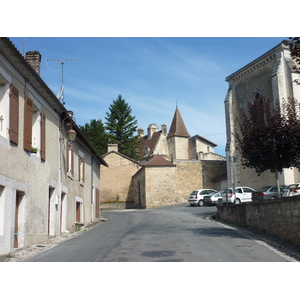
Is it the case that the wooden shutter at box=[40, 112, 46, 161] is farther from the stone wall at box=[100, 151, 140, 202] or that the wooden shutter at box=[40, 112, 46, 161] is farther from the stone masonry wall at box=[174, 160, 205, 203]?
the stone wall at box=[100, 151, 140, 202]

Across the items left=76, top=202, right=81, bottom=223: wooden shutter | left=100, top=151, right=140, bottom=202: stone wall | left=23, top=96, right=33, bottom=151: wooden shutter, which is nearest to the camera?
left=23, top=96, right=33, bottom=151: wooden shutter

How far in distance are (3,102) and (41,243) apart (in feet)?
15.2

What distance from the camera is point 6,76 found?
30.7 ft

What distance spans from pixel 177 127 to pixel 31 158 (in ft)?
187

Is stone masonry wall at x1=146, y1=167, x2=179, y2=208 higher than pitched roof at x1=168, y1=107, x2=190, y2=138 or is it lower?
lower

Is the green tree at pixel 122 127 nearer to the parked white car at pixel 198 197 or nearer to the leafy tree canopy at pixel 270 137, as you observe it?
the parked white car at pixel 198 197

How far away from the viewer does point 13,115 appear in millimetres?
9758

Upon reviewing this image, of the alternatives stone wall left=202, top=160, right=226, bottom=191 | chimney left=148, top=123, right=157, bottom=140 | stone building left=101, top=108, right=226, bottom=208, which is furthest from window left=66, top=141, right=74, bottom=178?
chimney left=148, top=123, right=157, bottom=140

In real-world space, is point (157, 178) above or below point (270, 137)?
above

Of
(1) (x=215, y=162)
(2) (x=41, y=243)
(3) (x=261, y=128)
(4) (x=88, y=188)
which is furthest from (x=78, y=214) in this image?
(1) (x=215, y=162)

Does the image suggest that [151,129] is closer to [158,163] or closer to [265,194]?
[158,163]

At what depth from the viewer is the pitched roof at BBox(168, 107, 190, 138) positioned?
66.7m

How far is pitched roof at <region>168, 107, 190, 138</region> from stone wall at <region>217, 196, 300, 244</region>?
4981cm

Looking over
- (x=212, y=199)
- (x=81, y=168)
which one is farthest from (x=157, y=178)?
(x=81, y=168)
